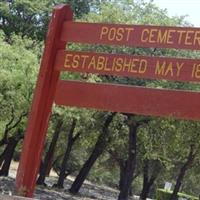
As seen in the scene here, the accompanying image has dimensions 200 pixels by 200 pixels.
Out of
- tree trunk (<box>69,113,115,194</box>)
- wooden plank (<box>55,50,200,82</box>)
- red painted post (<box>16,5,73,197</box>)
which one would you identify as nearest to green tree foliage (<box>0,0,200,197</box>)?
tree trunk (<box>69,113,115,194</box>)

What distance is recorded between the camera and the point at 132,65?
9219mm

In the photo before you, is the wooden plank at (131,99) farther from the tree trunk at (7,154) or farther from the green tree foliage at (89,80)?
the tree trunk at (7,154)

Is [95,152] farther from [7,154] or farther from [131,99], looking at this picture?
[131,99]

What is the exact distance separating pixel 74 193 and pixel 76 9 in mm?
15888

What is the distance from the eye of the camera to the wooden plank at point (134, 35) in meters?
9.03

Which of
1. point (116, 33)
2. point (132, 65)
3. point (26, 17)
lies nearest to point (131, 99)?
point (132, 65)

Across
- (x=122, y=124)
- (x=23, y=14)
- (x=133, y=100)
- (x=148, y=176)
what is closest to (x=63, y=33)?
(x=133, y=100)

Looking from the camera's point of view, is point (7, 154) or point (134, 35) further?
point (7, 154)

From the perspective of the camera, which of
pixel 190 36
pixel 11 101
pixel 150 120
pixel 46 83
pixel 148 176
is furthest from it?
pixel 148 176

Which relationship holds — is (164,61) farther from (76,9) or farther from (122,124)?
(76,9)

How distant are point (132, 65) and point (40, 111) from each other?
1.84 meters

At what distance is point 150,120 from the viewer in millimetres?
28469

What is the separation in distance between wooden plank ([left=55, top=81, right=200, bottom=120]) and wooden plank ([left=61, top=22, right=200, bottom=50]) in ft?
2.61

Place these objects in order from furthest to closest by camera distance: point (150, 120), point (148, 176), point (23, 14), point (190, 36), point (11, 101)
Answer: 1. point (148, 176)
2. point (23, 14)
3. point (150, 120)
4. point (11, 101)
5. point (190, 36)
